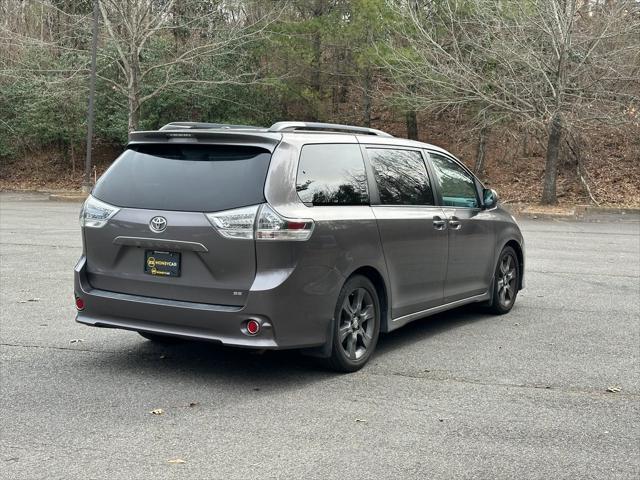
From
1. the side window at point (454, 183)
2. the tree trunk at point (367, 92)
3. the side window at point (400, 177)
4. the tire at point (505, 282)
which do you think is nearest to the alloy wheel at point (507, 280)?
the tire at point (505, 282)

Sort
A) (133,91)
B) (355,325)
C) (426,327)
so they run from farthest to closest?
(133,91) < (426,327) < (355,325)

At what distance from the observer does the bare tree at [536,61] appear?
78.1ft

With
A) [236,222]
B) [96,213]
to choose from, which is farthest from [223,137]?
[96,213]

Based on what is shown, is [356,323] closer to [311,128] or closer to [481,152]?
[311,128]

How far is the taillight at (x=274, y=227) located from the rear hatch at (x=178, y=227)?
9cm

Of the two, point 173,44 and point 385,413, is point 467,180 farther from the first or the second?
point 173,44

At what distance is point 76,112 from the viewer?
3369 centimetres

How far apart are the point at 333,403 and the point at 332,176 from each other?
1.75m

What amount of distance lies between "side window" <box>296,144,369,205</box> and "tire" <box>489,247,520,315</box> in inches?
105

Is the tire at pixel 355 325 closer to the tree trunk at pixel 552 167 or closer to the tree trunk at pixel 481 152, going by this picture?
the tree trunk at pixel 552 167

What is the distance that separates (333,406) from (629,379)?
241cm

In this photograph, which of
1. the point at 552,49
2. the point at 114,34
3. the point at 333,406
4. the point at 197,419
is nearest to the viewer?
the point at 197,419

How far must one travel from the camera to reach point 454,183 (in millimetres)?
7758

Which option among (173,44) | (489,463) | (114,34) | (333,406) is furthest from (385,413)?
(173,44)
